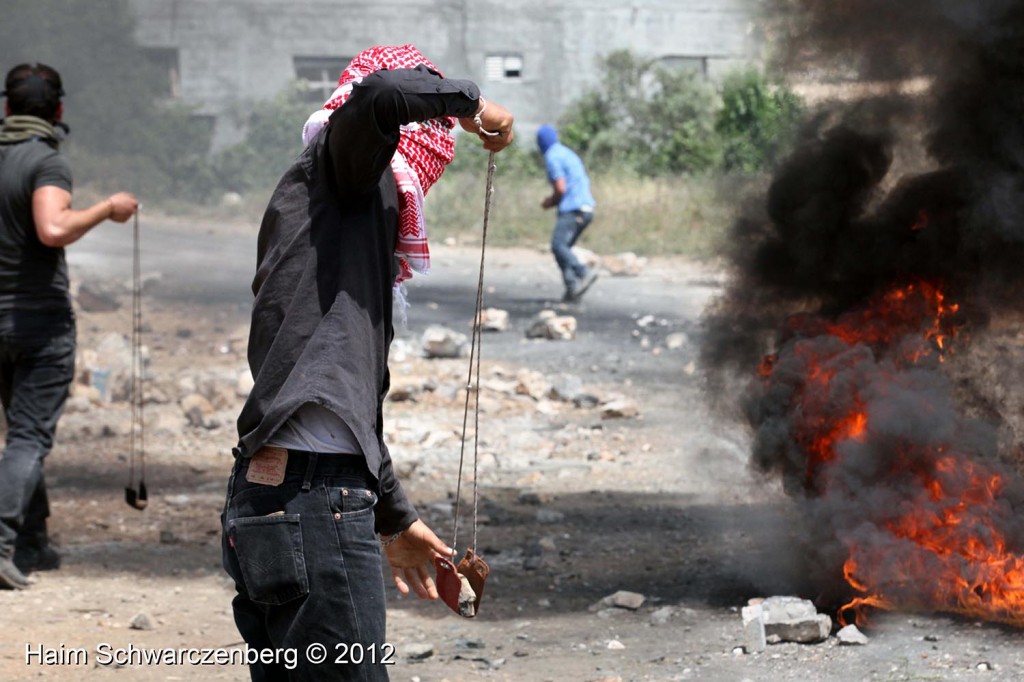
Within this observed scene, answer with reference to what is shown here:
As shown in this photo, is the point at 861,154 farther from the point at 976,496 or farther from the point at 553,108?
the point at 553,108

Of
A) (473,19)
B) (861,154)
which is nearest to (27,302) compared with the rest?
(861,154)

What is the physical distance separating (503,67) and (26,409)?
82.2ft

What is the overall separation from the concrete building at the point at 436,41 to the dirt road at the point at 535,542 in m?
15.7

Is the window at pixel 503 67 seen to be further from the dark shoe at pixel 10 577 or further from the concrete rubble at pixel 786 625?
the concrete rubble at pixel 786 625

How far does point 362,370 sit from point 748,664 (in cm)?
250

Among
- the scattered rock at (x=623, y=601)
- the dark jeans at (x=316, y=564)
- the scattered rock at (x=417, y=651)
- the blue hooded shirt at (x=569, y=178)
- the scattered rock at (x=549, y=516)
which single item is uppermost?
the blue hooded shirt at (x=569, y=178)

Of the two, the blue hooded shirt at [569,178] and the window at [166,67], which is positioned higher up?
the window at [166,67]

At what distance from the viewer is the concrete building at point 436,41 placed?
27500mm

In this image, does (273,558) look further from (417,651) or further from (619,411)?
(619,411)

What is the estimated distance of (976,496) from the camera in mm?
Result: 4957

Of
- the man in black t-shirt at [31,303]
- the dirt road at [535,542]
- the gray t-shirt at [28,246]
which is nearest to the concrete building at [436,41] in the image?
the dirt road at [535,542]

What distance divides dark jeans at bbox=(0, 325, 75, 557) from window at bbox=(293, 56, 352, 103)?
2251 cm

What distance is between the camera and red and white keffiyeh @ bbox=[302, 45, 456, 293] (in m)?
2.94

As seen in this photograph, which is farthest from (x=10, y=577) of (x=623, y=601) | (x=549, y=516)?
(x=549, y=516)
